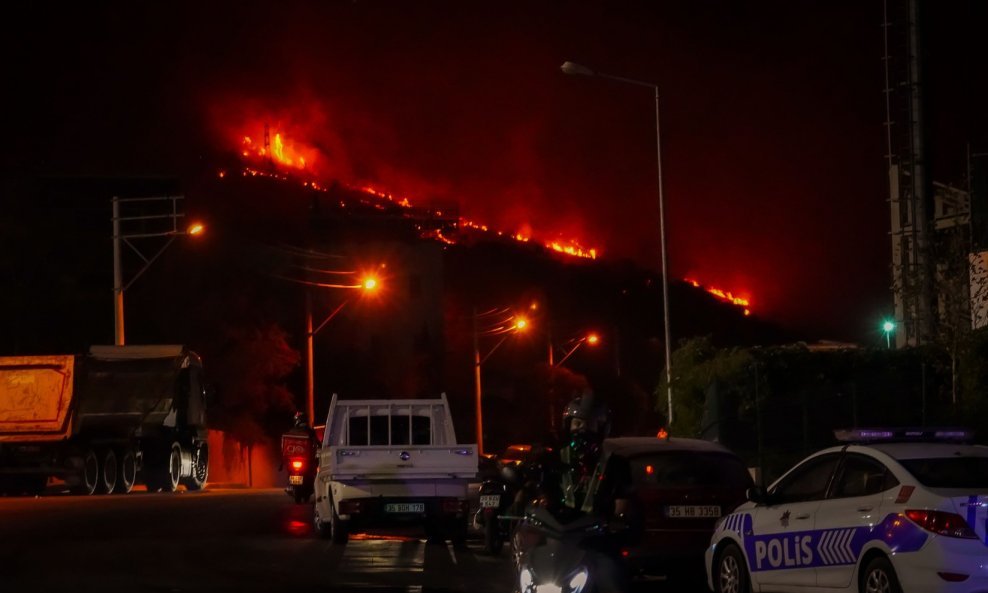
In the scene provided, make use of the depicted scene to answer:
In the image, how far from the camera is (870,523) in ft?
36.1

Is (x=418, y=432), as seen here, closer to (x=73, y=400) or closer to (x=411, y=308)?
(x=73, y=400)

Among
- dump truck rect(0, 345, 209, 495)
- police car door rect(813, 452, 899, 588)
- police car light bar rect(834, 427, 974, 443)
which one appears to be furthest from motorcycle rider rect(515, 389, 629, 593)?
dump truck rect(0, 345, 209, 495)

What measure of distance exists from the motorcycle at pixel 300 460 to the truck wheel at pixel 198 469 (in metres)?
10.5

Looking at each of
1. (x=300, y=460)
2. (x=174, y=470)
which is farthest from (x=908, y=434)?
(x=174, y=470)

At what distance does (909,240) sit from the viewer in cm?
3366

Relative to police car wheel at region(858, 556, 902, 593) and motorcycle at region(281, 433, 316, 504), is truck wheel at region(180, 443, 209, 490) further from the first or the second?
police car wheel at region(858, 556, 902, 593)

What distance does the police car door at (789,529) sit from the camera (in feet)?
39.3

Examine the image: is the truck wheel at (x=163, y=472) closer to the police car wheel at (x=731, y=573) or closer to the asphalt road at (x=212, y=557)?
the asphalt road at (x=212, y=557)

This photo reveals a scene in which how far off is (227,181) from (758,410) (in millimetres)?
55813

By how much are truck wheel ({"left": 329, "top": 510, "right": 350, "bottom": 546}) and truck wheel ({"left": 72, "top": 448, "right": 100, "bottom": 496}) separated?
1506 cm

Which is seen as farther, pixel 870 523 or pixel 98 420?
pixel 98 420

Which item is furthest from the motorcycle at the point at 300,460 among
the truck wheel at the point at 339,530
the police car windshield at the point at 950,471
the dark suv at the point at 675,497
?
the police car windshield at the point at 950,471

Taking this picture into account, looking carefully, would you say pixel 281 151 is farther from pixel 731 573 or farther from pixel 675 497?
pixel 731 573

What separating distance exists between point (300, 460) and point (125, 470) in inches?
330
